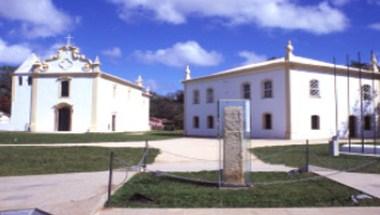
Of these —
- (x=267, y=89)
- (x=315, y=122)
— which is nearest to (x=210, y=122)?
(x=267, y=89)

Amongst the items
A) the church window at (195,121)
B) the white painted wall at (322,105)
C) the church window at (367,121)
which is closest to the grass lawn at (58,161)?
the white painted wall at (322,105)

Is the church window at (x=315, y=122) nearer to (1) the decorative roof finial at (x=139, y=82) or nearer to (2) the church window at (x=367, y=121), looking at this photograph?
(2) the church window at (x=367, y=121)

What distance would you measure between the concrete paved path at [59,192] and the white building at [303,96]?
2303 centimetres

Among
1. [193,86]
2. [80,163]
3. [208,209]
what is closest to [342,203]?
[208,209]

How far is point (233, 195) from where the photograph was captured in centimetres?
787

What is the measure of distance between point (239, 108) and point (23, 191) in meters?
4.65

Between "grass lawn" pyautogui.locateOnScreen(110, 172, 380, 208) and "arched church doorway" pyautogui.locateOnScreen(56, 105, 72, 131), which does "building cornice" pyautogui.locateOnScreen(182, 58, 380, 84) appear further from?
"grass lawn" pyautogui.locateOnScreen(110, 172, 380, 208)

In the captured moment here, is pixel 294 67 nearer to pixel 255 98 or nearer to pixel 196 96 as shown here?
pixel 255 98

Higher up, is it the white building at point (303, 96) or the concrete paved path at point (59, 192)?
the white building at point (303, 96)

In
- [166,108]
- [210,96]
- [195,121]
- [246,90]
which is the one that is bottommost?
[195,121]

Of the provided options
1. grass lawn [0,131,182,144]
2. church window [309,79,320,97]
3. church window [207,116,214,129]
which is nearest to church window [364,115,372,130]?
church window [309,79,320,97]

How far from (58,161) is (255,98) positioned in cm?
2341

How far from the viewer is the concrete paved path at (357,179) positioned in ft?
28.0

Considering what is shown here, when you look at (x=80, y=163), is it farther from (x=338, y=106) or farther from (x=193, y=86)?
(x=193, y=86)
